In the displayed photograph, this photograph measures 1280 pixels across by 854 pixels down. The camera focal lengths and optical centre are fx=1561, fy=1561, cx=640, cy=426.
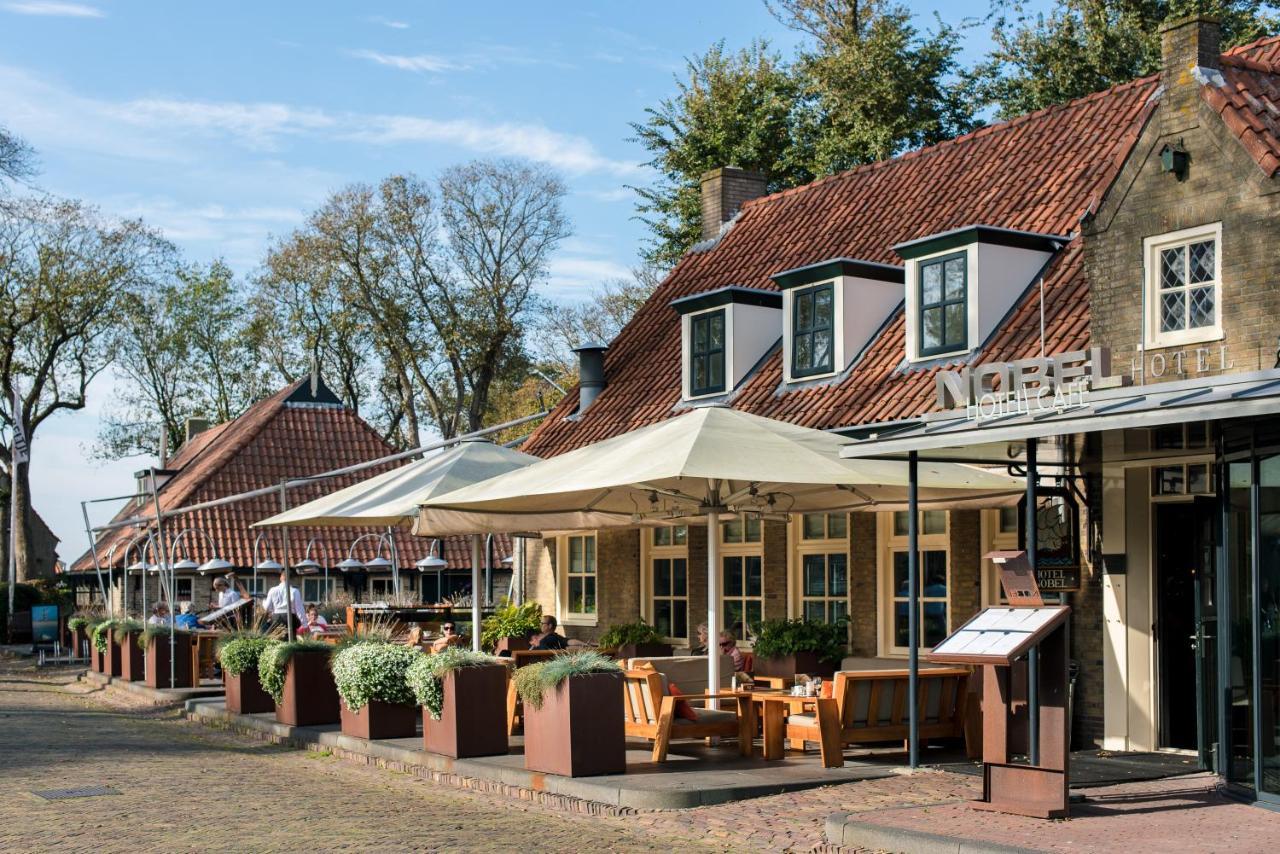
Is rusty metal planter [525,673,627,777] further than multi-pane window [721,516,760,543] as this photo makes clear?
No

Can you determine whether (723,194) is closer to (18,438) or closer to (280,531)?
(280,531)

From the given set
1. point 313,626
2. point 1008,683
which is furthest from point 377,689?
point 313,626

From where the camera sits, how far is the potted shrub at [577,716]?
11680 millimetres

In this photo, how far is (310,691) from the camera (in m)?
16.4

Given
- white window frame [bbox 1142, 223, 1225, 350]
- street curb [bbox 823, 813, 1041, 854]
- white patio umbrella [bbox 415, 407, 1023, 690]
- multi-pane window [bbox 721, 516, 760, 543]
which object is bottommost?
street curb [bbox 823, 813, 1041, 854]

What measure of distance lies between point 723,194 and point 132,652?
1140 centimetres

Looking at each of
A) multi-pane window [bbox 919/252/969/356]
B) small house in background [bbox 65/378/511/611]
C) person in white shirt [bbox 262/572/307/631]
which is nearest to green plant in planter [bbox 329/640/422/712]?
multi-pane window [bbox 919/252/969/356]

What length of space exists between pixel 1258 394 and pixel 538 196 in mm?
37954

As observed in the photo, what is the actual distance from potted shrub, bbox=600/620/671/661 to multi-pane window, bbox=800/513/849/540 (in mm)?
2799

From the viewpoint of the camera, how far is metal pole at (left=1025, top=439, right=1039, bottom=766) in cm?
1041

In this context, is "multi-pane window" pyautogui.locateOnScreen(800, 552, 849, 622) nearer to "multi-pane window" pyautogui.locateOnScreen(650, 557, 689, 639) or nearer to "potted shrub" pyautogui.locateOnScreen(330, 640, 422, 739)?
"multi-pane window" pyautogui.locateOnScreen(650, 557, 689, 639)

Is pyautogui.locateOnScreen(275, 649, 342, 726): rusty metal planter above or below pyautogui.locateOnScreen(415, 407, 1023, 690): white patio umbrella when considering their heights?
below

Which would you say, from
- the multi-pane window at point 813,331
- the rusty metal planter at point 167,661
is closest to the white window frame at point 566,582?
the multi-pane window at point 813,331

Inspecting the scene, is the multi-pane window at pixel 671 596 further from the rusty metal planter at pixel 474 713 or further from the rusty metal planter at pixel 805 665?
the rusty metal planter at pixel 474 713
